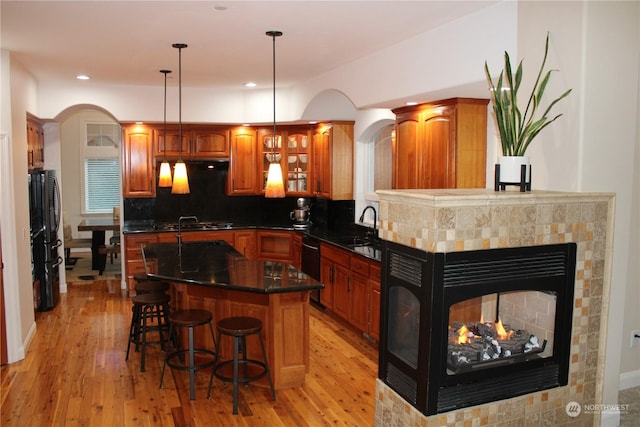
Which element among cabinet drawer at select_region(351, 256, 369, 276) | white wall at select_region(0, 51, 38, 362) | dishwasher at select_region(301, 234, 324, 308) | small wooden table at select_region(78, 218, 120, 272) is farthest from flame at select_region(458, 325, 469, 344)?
small wooden table at select_region(78, 218, 120, 272)

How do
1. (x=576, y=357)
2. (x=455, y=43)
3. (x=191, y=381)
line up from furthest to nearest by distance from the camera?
(x=191, y=381)
(x=455, y=43)
(x=576, y=357)

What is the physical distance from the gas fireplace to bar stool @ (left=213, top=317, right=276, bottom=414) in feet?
4.07

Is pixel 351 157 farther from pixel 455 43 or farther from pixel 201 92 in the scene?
pixel 455 43

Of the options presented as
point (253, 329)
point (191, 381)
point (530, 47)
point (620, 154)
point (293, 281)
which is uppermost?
point (530, 47)

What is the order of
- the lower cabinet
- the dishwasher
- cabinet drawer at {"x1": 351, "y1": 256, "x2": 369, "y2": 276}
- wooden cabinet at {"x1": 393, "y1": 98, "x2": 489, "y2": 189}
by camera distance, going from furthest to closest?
the dishwasher → cabinet drawer at {"x1": 351, "y1": 256, "x2": 369, "y2": 276} → the lower cabinet → wooden cabinet at {"x1": 393, "y1": 98, "x2": 489, "y2": 189}

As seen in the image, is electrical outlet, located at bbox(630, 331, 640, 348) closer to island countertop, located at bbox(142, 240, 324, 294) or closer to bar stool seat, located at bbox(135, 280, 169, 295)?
island countertop, located at bbox(142, 240, 324, 294)

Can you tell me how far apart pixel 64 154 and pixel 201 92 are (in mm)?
4494

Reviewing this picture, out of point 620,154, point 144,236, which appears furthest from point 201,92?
point 620,154

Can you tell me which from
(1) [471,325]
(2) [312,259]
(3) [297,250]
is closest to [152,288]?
(2) [312,259]

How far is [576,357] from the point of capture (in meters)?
3.16

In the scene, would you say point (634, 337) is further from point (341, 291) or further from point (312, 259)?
point (312, 259)

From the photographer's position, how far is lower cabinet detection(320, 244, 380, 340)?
524 cm

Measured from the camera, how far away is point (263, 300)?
430 centimetres

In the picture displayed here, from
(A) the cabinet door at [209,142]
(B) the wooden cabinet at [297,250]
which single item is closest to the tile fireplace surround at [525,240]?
(B) the wooden cabinet at [297,250]
